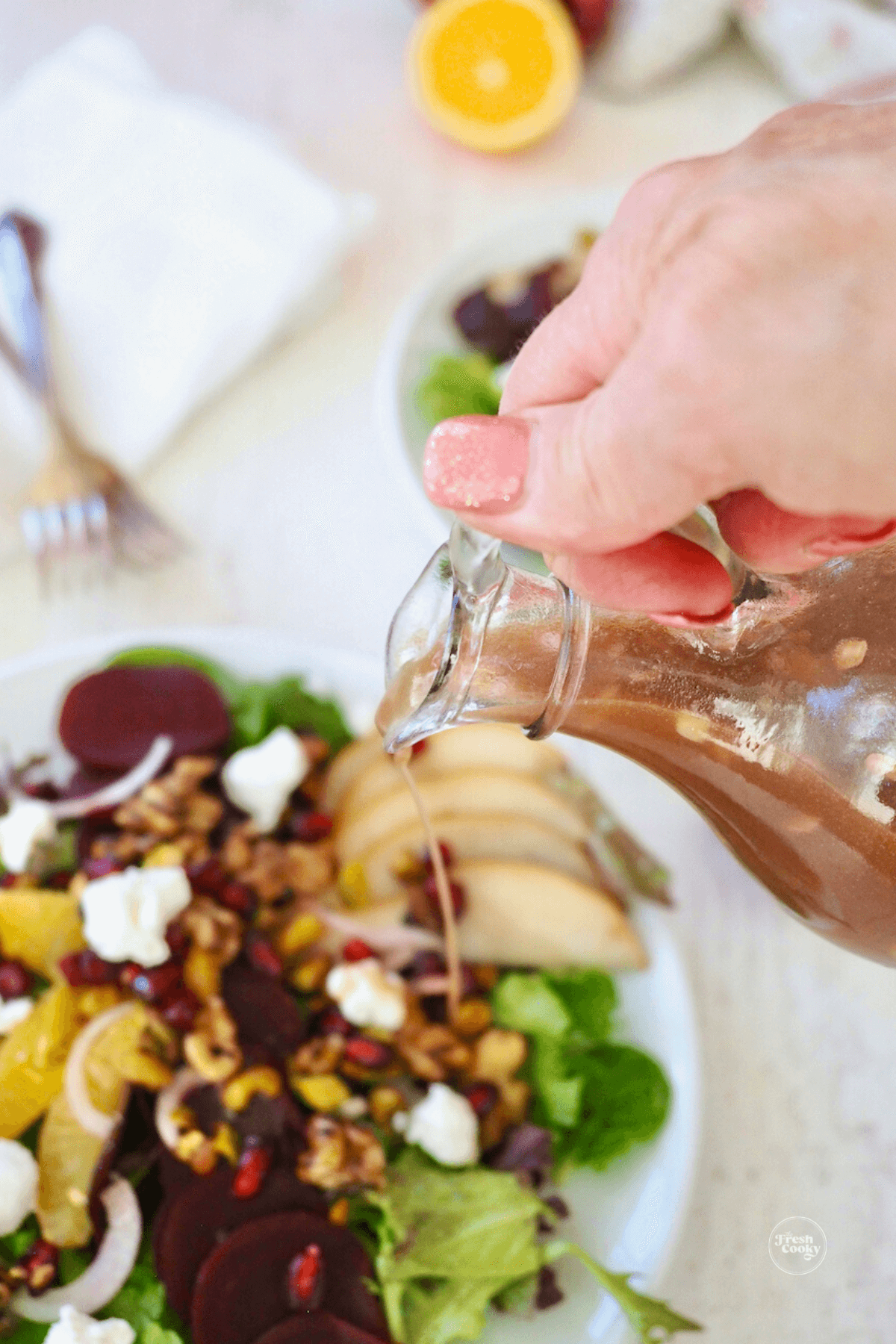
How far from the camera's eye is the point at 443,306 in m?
→ 1.56

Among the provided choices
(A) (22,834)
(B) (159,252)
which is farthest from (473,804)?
(B) (159,252)

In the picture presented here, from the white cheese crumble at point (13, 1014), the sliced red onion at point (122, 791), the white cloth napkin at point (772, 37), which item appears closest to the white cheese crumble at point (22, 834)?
the sliced red onion at point (122, 791)

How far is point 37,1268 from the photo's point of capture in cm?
100

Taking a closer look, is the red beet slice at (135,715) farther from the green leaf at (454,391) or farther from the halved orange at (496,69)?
the halved orange at (496,69)

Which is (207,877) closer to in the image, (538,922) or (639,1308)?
(538,922)

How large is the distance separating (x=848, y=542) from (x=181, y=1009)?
0.76m

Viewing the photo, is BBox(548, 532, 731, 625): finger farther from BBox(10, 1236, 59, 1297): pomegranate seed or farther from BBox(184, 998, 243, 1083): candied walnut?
BBox(10, 1236, 59, 1297): pomegranate seed

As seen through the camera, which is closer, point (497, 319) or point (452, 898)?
point (452, 898)

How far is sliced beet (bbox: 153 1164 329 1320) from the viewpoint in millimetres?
999

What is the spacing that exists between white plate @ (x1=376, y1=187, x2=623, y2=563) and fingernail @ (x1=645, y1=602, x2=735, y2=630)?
2.17 ft

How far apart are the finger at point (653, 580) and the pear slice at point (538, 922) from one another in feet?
1.75

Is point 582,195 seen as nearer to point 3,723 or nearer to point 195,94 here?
point 195,94

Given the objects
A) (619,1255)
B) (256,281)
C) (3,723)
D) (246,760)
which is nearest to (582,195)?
(256,281)

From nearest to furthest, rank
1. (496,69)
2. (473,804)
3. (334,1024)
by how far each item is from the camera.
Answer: (334,1024) → (473,804) → (496,69)
